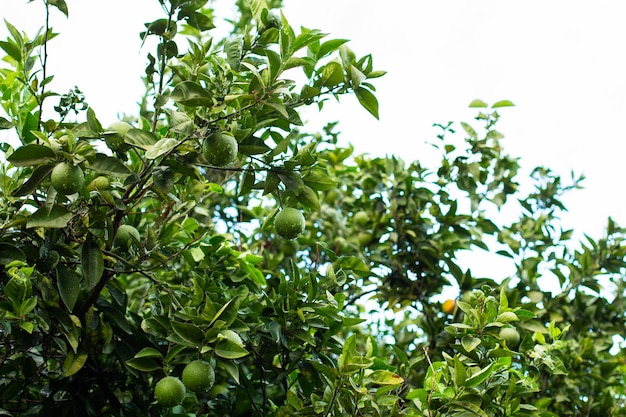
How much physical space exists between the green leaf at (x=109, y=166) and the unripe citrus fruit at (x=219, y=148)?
23 cm

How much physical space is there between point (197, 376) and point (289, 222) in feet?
1.66

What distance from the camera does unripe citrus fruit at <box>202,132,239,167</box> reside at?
Result: 1893 millimetres

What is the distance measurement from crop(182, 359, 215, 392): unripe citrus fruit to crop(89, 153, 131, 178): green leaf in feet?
1.73

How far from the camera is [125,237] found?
2.18 m

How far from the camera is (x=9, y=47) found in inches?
87.6

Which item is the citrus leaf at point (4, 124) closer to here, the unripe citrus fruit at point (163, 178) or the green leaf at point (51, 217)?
the green leaf at point (51, 217)

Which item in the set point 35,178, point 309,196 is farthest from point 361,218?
point 35,178

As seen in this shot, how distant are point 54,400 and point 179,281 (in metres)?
0.75

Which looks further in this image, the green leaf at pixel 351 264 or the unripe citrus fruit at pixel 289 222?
the green leaf at pixel 351 264

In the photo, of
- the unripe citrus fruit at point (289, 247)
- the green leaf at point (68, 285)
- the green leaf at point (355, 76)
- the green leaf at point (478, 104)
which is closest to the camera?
the green leaf at point (355, 76)

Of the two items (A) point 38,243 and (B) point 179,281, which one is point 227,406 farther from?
(A) point 38,243

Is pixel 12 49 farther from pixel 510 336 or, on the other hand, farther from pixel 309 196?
pixel 510 336

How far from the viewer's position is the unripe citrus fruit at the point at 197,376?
1.89 m

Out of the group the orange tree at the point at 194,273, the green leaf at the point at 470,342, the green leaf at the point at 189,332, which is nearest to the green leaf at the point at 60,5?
the orange tree at the point at 194,273
